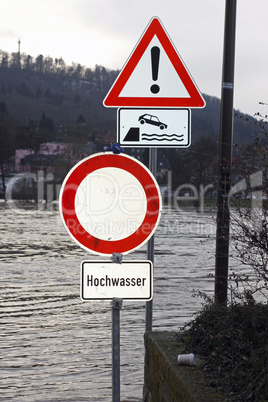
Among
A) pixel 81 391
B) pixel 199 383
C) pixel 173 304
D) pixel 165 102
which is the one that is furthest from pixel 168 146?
pixel 173 304

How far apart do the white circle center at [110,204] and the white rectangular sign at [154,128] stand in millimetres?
662

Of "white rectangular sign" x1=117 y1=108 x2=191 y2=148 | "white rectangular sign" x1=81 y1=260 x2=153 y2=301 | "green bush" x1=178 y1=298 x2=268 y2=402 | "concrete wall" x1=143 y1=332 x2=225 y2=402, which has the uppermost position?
"white rectangular sign" x1=117 y1=108 x2=191 y2=148

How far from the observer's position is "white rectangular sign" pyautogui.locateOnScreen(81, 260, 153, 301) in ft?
11.9

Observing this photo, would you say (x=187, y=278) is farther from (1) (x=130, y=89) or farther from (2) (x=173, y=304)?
(1) (x=130, y=89)

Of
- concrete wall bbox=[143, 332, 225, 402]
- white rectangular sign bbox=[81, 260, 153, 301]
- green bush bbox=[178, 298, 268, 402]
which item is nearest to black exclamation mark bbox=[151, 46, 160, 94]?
white rectangular sign bbox=[81, 260, 153, 301]

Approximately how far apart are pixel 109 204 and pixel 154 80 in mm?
1169

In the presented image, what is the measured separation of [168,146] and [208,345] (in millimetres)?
1278

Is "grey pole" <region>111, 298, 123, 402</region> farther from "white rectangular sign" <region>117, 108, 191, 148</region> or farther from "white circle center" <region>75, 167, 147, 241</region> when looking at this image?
"white rectangular sign" <region>117, 108, 191, 148</region>

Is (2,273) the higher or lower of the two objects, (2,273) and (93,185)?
the lower

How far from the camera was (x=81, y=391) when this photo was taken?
20.8 feet

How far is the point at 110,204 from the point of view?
3729 mm

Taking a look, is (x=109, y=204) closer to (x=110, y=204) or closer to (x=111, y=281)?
(x=110, y=204)

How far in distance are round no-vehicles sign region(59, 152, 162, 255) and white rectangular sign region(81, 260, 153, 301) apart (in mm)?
126

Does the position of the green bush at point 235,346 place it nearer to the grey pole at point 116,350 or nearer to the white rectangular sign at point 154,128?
the grey pole at point 116,350
